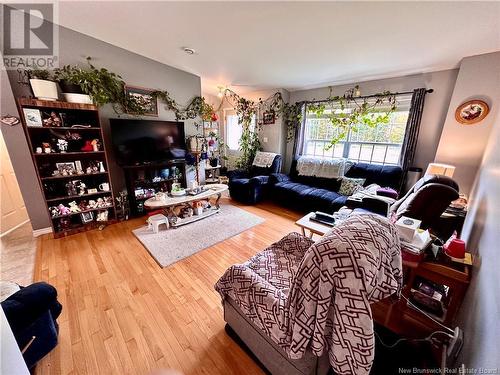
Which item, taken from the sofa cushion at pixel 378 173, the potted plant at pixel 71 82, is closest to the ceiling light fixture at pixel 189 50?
the potted plant at pixel 71 82

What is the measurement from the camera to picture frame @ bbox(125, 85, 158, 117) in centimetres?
309

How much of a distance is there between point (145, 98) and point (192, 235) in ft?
8.10

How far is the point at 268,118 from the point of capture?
4.51m

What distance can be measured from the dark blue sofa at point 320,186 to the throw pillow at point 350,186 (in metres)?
0.09

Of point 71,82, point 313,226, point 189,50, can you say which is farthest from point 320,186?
point 71,82

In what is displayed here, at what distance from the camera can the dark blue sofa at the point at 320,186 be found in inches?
119

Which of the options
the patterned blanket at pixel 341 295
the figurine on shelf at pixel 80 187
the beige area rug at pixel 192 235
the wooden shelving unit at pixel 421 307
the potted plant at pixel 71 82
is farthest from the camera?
the figurine on shelf at pixel 80 187

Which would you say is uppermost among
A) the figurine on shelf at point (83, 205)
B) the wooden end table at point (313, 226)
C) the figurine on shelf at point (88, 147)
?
the figurine on shelf at point (88, 147)

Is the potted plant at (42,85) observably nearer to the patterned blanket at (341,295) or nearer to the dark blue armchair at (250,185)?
the dark blue armchair at (250,185)

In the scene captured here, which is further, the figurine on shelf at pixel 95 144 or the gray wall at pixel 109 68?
the figurine on shelf at pixel 95 144

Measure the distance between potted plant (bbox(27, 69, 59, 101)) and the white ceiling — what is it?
71 centimetres

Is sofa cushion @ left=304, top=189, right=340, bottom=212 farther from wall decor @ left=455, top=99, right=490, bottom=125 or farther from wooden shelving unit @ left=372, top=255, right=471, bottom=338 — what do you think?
wall decor @ left=455, top=99, right=490, bottom=125

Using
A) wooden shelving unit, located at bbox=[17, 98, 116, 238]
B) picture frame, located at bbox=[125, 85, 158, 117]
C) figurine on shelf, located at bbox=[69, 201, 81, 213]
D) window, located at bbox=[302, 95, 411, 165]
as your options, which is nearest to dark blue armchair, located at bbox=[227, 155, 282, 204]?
window, located at bbox=[302, 95, 411, 165]

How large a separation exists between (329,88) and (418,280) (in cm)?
349
